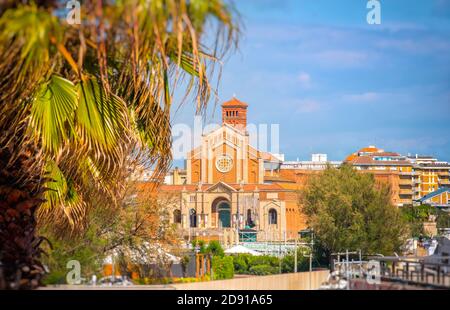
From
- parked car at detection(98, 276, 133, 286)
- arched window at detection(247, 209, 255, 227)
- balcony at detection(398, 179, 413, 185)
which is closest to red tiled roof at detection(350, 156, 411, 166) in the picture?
balcony at detection(398, 179, 413, 185)

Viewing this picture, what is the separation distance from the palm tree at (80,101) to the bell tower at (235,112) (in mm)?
140526

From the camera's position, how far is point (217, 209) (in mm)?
127125

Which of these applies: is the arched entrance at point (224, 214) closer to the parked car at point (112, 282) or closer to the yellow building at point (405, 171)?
the yellow building at point (405, 171)

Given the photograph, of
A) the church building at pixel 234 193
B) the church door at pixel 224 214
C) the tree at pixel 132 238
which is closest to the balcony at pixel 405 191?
the church building at pixel 234 193

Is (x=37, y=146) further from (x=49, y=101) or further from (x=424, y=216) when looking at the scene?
(x=424, y=216)

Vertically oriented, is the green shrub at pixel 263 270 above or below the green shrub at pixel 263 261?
below

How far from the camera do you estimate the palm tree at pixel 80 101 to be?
266 inches

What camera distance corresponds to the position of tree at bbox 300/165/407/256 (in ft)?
177

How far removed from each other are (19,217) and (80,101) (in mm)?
1060

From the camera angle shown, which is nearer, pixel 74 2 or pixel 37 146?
pixel 74 2

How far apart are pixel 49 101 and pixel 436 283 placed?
130 inches

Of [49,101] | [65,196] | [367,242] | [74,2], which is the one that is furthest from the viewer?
[367,242]
